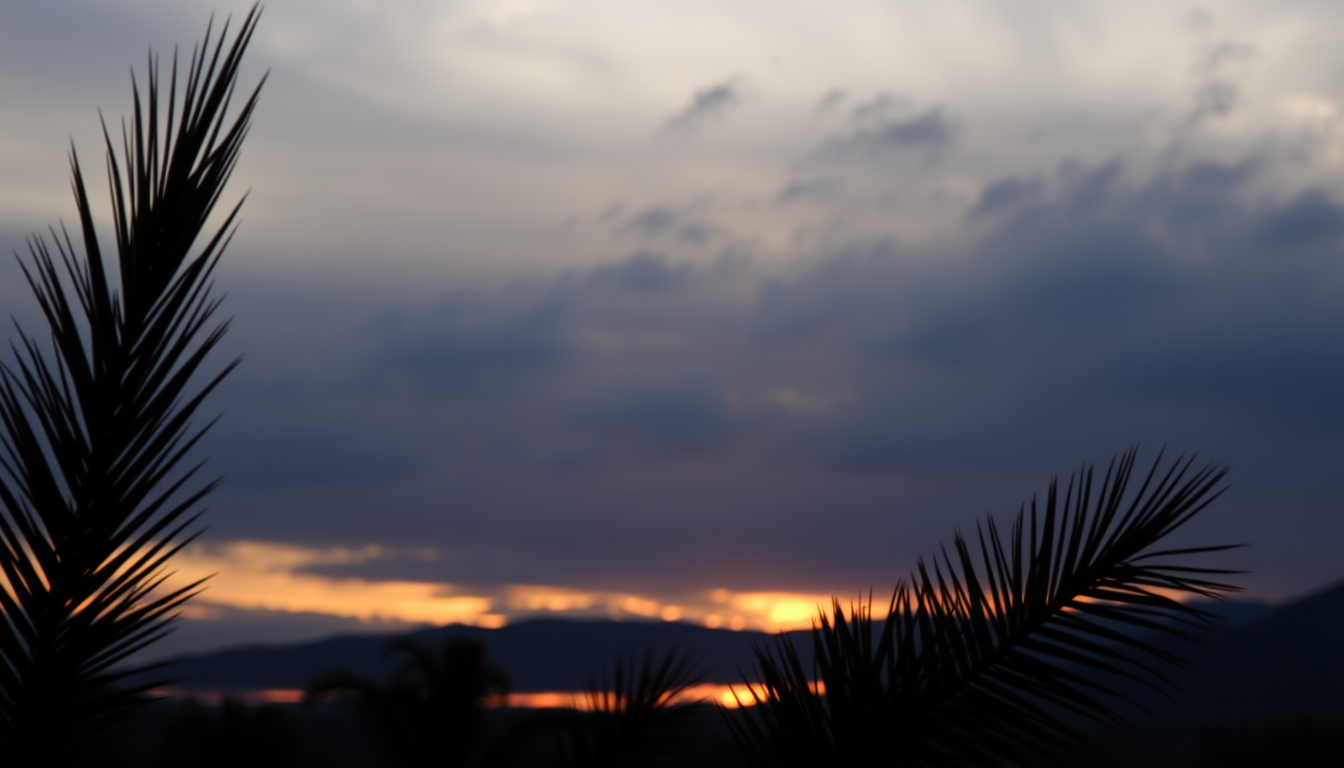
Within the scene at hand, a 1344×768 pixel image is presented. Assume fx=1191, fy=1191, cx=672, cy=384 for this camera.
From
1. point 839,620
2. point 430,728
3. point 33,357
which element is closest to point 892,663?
point 839,620

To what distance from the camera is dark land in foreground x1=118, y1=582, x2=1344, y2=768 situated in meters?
4.99

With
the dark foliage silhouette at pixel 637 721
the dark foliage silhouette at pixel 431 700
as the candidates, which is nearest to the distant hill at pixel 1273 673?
the dark foliage silhouette at pixel 431 700

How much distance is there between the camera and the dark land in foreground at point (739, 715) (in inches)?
196

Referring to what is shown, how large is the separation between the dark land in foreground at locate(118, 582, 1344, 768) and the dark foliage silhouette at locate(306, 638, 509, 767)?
19.9 inches

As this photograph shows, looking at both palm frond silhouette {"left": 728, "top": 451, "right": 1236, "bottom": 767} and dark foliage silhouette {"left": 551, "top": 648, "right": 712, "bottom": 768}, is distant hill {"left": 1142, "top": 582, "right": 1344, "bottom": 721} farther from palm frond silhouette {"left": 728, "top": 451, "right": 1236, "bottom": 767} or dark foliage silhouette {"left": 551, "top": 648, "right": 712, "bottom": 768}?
palm frond silhouette {"left": 728, "top": 451, "right": 1236, "bottom": 767}

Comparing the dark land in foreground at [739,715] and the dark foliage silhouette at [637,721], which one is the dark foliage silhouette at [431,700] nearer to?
the dark land in foreground at [739,715]

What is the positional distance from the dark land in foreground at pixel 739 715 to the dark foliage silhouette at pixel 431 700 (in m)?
0.50

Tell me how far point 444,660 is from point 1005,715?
25071mm

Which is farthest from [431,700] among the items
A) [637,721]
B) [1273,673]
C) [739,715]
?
[1273,673]

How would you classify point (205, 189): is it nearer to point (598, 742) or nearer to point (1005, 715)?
point (1005, 715)

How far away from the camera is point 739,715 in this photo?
2.94 m

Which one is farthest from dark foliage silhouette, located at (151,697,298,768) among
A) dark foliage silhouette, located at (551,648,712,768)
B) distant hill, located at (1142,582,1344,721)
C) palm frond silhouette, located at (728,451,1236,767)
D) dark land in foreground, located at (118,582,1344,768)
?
distant hill, located at (1142,582,1344,721)

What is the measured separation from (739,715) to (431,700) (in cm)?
2404

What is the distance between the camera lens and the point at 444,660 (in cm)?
2633
